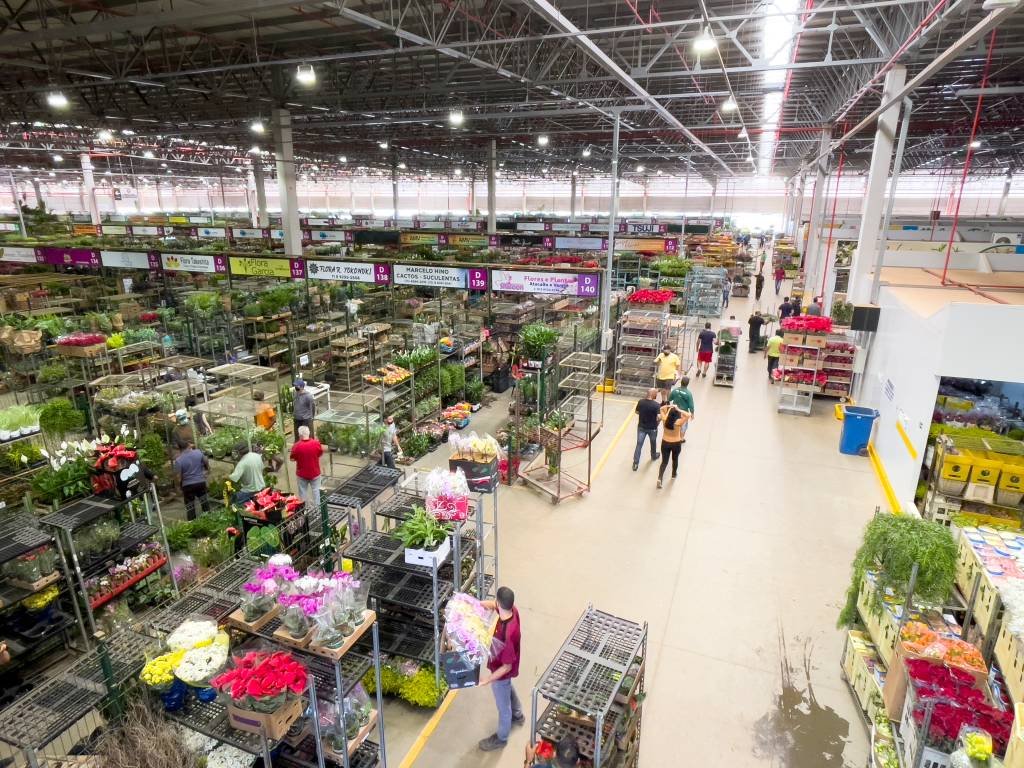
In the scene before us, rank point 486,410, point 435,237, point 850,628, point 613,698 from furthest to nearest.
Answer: point 435,237
point 486,410
point 850,628
point 613,698

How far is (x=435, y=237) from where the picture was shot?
24422 mm

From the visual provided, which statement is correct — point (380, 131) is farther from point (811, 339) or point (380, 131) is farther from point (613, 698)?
point (613, 698)

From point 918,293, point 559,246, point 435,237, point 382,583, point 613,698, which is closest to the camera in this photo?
point 613,698

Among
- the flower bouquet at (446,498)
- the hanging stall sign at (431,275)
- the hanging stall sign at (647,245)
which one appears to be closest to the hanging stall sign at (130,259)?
the hanging stall sign at (431,275)

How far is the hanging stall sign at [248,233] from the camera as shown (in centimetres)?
2545

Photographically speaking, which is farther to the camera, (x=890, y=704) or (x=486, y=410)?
(x=486, y=410)

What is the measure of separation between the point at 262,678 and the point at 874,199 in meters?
13.8

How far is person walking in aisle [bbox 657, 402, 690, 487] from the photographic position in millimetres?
8492

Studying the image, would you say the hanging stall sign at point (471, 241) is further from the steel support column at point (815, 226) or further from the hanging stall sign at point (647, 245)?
the steel support column at point (815, 226)

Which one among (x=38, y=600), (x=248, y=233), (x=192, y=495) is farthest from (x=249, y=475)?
(x=248, y=233)

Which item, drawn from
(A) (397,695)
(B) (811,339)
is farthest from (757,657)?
(B) (811,339)

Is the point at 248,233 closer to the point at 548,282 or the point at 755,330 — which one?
the point at 548,282

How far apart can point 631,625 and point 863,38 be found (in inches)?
576

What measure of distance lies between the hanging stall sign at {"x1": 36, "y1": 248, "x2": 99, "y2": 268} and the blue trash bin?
1803 cm
